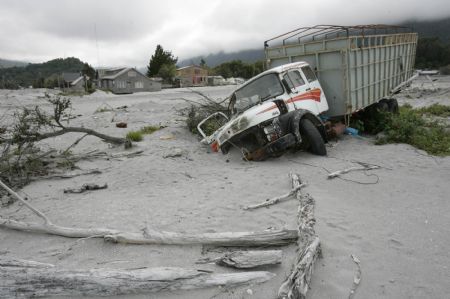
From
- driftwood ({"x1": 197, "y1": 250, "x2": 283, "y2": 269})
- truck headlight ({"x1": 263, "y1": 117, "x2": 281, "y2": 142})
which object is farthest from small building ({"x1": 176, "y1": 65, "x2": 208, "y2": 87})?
driftwood ({"x1": 197, "y1": 250, "x2": 283, "y2": 269})

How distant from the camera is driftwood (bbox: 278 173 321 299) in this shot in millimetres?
2914

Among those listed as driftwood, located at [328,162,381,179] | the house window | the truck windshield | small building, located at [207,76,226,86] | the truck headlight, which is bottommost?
driftwood, located at [328,162,381,179]

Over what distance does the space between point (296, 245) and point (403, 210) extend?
1.96 metres

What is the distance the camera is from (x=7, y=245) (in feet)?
14.3

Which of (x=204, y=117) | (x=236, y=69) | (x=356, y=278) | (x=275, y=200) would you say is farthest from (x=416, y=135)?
(x=236, y=69)

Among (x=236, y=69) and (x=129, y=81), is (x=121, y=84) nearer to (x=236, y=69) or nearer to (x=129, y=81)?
(x=129, y=81)

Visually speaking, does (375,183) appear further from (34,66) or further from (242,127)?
(34,66)

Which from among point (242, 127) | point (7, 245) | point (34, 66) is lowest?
point (7, 245)

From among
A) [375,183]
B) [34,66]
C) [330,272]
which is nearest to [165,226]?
[330,272]

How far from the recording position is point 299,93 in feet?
27.5

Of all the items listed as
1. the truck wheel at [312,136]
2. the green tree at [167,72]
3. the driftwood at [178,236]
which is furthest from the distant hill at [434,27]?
the driftwood at [178,236]

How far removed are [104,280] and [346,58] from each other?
770 cm

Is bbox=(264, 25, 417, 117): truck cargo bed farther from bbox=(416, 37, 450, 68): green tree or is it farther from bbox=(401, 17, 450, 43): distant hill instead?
bbox=(401, 17, 450, 43): distant hill

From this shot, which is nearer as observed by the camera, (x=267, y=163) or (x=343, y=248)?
(x=343, y=248)
